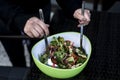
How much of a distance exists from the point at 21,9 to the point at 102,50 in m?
0.44

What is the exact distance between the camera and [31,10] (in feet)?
4.99

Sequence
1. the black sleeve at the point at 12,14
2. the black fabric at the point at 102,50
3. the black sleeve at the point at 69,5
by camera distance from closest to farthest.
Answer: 1. the black fabric at the point at 102,50
2. the black sleeve at the point at 12,14
3. the black sleeve at the point at 69,5

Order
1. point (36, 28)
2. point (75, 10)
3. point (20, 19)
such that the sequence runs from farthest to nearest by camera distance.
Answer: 1. point (75, 10)
2. point (20, 19)
3. point (36, 28)

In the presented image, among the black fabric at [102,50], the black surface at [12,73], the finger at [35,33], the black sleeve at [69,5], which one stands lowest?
the black surface at [12,73]

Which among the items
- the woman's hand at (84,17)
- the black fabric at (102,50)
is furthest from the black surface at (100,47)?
the woman's hand at (84,17)

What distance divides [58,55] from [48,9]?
2.10 ft

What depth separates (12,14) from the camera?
4.11ft

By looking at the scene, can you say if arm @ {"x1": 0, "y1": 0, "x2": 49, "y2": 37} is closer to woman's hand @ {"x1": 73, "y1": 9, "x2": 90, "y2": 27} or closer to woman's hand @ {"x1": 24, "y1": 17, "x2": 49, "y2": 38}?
woman's hand @ {"x1": 24, "y1": 17, "x2": 49, "y2": 38}

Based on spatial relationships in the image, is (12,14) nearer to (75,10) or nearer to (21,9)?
(21,9)

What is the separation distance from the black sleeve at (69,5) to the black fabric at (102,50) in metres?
0.09

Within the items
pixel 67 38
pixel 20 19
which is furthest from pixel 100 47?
pixel 20 19

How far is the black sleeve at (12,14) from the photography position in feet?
4.01

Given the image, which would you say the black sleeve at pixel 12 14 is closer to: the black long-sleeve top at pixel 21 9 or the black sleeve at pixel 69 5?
the black long-sleeve top at pixel 21 9

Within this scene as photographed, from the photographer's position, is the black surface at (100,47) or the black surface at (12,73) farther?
the black surface at (12,73)
